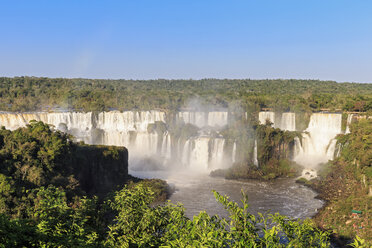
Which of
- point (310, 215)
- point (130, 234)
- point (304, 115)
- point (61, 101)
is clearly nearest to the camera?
point (130, 234)

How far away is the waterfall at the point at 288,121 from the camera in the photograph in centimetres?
5452

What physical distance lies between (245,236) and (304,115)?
1825 inches

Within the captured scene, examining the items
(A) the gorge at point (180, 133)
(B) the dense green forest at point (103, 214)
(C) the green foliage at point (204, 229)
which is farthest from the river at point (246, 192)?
(C) the green foliage at point (204, 229)

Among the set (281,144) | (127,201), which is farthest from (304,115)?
(127,201)

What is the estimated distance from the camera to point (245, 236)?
9.79 metres

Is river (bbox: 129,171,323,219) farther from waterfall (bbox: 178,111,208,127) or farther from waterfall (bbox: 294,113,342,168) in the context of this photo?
waterfall (bbox: 178,111,208,127)

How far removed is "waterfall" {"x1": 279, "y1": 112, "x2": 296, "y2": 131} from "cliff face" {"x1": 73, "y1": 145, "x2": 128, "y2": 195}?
86.3 ft

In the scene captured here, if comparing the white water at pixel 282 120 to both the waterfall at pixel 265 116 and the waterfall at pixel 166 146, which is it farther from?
the waterfall at pixel 166 146

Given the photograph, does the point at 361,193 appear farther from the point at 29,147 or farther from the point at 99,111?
the point at 99,111

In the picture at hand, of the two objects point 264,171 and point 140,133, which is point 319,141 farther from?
point 140,133

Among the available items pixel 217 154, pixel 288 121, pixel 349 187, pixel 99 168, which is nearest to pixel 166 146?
pixel 217 154

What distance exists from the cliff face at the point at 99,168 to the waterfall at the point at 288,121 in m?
26.3

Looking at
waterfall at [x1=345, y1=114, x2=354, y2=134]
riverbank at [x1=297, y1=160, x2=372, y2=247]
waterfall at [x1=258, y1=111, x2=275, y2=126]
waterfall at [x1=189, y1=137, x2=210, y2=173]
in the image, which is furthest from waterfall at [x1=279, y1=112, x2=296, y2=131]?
waterfall at [x1=189, y1=137, x2=210, y2=173]

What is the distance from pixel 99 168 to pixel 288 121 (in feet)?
98.7
